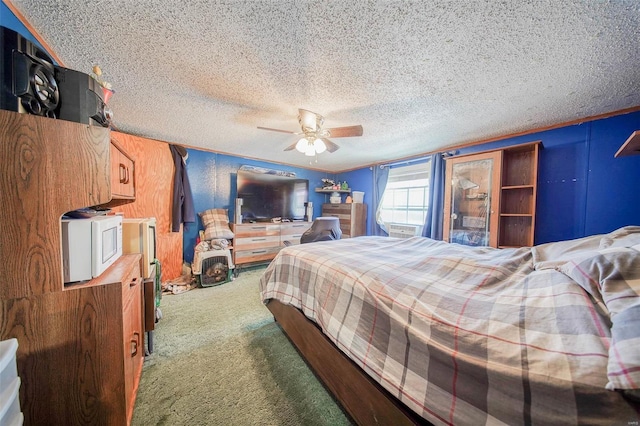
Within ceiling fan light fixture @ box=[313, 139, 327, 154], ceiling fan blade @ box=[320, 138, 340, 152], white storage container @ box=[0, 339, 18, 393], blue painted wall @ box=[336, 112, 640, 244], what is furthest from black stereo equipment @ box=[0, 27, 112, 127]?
blue painted wall @ box=[336, 112, 640, 244]

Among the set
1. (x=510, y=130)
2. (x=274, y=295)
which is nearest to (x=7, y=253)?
(x=274, y=295)

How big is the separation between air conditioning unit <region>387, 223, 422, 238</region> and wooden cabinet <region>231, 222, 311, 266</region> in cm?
184

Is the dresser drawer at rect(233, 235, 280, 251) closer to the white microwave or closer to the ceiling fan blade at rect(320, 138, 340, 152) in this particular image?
the ceiling fan blade at rect(320, 138, 340, 152)

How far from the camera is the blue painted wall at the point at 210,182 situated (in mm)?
3333

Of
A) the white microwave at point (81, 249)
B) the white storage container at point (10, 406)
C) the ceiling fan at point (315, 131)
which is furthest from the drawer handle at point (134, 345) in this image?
the ceiling fan at point (315, 131)

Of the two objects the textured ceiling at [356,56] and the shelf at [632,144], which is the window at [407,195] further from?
the shelf at [632,144]

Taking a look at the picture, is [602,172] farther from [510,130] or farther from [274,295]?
[274,295]

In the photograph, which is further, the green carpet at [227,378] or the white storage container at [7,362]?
the green carpet at [227,378]

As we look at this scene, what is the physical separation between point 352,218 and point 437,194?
1.65 m

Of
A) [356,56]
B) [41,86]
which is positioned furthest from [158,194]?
[356,56]

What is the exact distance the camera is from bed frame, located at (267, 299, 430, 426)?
779 millimetres

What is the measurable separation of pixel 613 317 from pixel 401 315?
0.57 meters

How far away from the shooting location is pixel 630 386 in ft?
1.32

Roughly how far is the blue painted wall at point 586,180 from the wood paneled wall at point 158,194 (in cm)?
490
